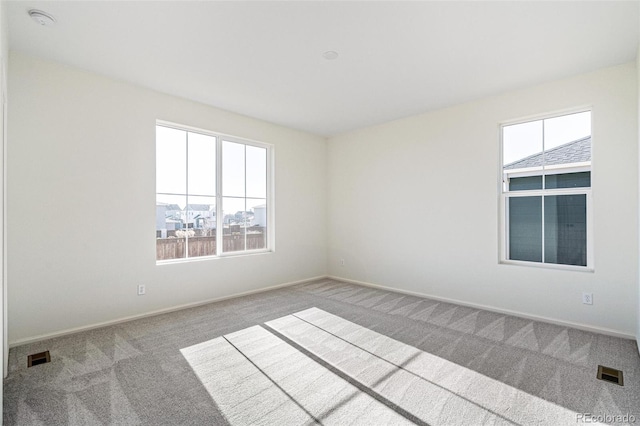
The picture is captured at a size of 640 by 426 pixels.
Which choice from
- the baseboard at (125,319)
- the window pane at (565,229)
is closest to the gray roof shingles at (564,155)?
the window pane at (565,229)

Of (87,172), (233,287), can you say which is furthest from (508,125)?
(87,172)

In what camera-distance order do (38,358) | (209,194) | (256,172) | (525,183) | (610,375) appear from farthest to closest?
(256,172), (209,194), (525,183), (38,358), (610,375)

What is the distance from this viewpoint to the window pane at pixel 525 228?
376 centimetres

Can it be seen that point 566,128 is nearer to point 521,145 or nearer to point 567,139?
point 567,139

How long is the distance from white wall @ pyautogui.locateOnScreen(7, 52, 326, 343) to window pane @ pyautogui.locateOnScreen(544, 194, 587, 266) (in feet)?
13.9

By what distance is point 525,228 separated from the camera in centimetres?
385

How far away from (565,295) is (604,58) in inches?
96.9

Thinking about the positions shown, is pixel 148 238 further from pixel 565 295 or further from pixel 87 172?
pixel 565 295

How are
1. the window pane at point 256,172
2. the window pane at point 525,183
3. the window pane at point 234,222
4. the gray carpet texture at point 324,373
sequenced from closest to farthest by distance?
the gray carpet texture at point 324,373 < the window pane at point 525,183 < the window pane at point 234,222 < the window pane at point 256,172

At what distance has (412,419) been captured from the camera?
6.19 feet

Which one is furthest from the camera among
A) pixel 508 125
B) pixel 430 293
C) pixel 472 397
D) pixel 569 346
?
pixel 430 293

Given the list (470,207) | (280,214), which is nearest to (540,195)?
(470,207)

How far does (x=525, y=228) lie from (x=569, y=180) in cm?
71

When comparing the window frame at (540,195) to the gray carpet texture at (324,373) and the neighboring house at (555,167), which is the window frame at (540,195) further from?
the gray carpet texture at (324,373)
